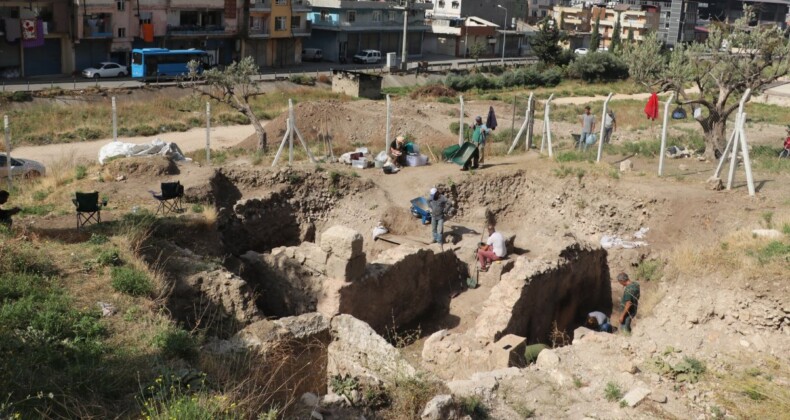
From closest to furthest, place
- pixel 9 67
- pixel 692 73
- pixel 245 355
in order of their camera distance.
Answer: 1. pixel 245 355
2. pixel 692 73
3. pixel 9 67

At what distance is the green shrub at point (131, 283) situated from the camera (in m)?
11.8

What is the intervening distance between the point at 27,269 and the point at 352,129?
22667 mm

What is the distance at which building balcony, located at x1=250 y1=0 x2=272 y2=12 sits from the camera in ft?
191

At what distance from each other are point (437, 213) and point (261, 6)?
4398cm

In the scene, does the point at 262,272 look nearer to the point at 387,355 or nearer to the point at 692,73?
the point at 387,355

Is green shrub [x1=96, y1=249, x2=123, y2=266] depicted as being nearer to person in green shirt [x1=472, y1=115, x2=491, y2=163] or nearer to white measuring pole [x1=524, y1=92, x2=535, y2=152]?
person in green shirt [x1=472, y1=115, x2=491, y2=163]

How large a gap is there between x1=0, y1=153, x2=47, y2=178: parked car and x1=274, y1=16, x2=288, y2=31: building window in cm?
3720

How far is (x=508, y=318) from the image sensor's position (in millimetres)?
15023

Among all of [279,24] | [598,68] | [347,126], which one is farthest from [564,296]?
[279,24]

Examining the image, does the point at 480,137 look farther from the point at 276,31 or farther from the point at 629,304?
the point at 276,31

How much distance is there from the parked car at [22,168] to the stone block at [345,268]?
12097 millimetres

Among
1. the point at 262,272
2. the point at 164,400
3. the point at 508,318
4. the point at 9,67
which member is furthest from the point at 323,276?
the point at 9,67

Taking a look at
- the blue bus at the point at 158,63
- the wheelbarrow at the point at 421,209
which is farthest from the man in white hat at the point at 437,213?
the blue bus at the point at 158,63

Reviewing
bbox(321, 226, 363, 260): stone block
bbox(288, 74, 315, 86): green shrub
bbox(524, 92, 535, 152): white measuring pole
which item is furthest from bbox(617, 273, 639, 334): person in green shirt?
bbox(288, 74, 315, 86): green shrub
